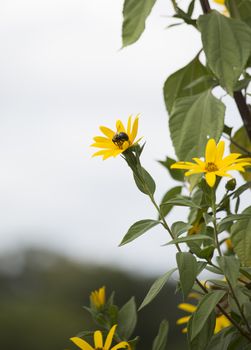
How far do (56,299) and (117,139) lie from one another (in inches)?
685

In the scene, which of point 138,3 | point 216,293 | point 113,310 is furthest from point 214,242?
point 138,3

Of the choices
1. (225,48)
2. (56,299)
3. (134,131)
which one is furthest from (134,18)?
(56,299)

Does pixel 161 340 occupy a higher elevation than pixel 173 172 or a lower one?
lower

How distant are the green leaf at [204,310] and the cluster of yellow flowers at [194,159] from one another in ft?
0.50

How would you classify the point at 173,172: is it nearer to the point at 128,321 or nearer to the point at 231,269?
the point at 128,321

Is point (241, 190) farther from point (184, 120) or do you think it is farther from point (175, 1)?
point (175, 1)

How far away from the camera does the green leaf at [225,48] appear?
4.10 feet

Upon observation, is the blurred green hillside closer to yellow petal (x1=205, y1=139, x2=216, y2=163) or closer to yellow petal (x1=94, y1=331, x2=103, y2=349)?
yellow petal (x1=94, y1=331, x2=103, y2=349)

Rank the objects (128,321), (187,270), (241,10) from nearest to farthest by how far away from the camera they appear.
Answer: (187,270) → (128,321) → (241,10)

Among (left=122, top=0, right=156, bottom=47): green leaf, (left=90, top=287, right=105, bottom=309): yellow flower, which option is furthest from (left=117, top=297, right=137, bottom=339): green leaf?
(left=122, top=0, right=156, bottom=47): green leaf

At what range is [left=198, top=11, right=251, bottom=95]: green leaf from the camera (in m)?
1.25

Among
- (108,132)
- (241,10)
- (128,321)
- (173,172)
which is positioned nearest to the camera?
(108,132)

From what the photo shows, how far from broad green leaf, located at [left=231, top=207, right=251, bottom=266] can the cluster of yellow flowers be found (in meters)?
0.10

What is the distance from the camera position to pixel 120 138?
1140 mm
